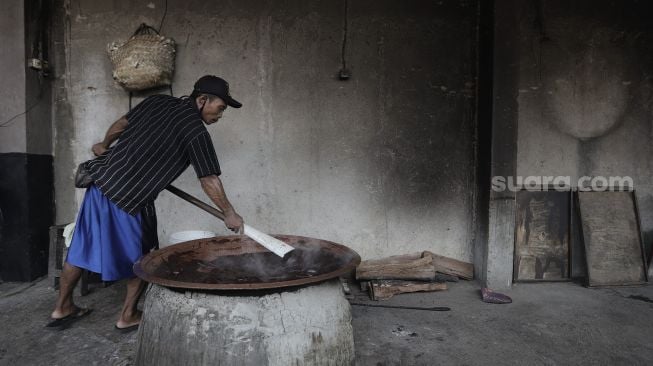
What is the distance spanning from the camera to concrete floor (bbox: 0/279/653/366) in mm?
2557

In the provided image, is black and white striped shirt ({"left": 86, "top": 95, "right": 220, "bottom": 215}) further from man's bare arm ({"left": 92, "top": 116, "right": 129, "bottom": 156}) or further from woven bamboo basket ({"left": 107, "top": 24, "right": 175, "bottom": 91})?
woven bamboo basket ({"left": 107, "top": 24, "right": 175, "bottom": 91})

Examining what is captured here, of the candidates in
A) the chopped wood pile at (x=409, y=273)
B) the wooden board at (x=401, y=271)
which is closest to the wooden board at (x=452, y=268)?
the chopped wood pile at (x=409, y=273)

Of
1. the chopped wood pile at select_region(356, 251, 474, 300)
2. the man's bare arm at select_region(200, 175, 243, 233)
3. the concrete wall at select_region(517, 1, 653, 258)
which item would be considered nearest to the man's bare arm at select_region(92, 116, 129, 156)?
the man's bare arm at select_region(200, 175, 243, 233)

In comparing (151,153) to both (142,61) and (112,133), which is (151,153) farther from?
(142,61)

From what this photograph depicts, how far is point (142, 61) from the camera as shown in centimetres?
364

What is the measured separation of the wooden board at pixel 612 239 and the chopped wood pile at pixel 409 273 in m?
1.19

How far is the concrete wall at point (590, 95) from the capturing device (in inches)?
161

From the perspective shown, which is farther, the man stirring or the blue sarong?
the blue sarong

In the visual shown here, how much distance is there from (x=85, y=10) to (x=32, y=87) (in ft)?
2.98

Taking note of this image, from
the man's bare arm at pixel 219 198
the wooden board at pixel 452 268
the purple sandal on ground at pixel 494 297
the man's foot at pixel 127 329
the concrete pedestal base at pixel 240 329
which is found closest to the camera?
the concrete pedestal base at pixel 240 329

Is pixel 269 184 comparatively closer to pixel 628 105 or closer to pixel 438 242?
pixel 438 242

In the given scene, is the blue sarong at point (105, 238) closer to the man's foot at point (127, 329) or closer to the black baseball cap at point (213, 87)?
the man's foot at point (127, 329)

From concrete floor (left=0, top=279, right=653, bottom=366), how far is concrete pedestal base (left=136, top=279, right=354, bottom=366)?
0.85 m

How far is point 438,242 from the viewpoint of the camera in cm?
420
